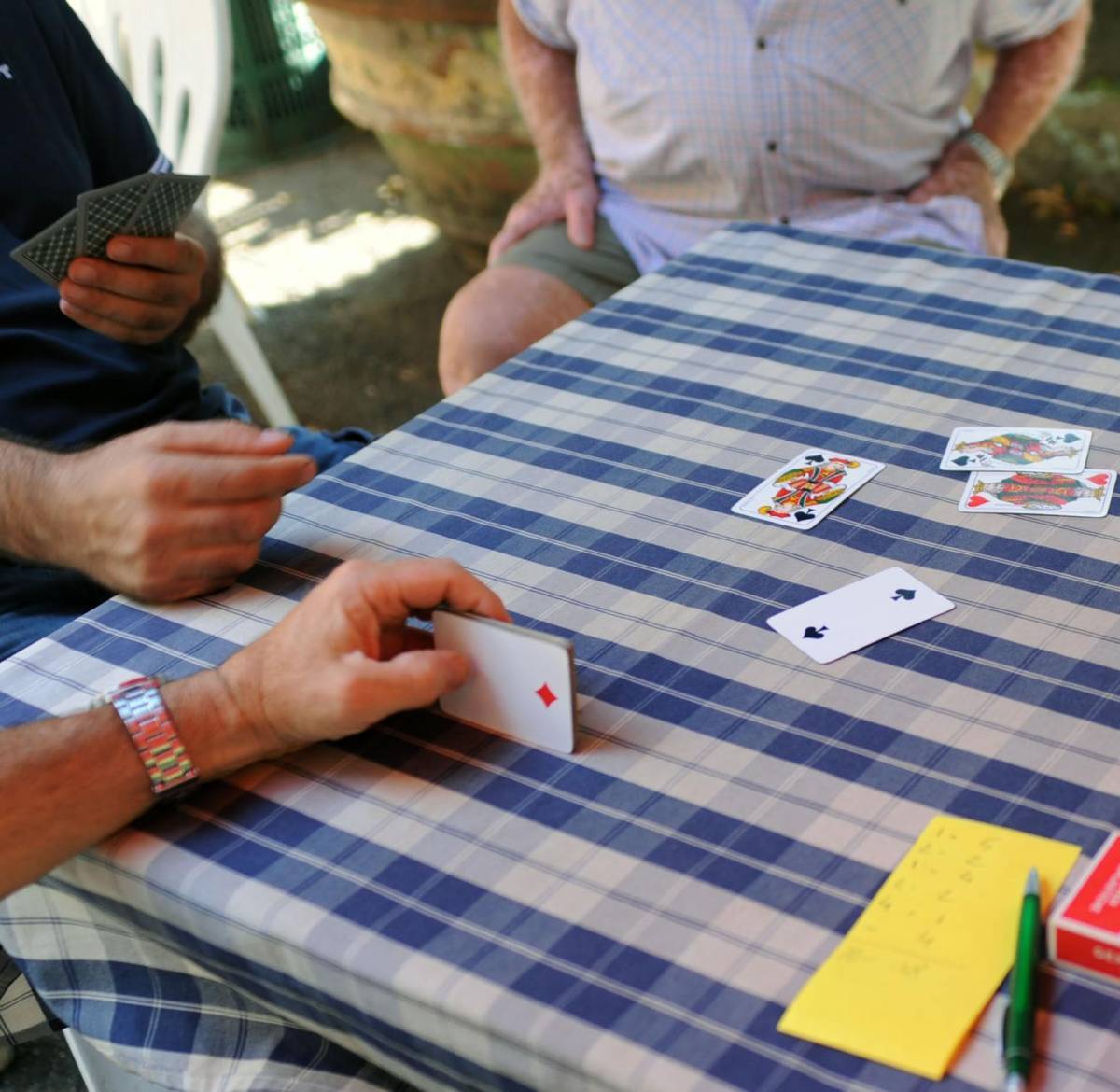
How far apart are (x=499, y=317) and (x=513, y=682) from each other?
4.38 feet

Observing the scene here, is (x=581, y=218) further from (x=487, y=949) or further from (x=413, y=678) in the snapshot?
(x=487, y=949)

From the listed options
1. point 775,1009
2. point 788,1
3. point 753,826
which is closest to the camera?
point 775,1009

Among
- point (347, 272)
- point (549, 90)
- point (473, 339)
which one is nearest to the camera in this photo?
point (473, 339)

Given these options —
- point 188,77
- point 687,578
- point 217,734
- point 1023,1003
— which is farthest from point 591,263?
point 1023,1003

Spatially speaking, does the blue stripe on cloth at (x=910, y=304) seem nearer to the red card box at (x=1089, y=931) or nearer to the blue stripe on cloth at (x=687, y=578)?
the blue stripe on cloth at (x=687, y=578)

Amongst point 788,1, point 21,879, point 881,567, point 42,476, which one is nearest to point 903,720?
point 881,567

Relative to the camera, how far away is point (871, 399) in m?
1.49

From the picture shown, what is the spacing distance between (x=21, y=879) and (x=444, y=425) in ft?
2.28

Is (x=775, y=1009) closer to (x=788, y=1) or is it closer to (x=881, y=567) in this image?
(x=881, y=567)

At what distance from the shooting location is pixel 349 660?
1.07 m

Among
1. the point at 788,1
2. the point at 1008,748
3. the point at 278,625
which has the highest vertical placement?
the point at 788,1

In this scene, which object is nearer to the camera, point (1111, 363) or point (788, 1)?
point (1111, 363)

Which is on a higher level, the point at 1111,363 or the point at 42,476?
the point at 42,476

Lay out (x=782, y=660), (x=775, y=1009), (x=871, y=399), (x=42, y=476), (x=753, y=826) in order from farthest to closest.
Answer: (x=871, y=399) < (x=42, y=476) < (x=782, y=660) < (x=753, y=826) < (x=775, y=1009)
